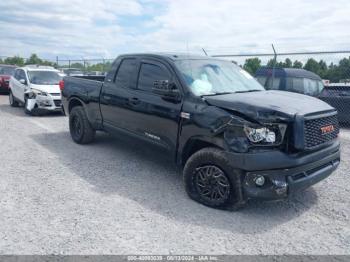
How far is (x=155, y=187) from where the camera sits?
4.93 m

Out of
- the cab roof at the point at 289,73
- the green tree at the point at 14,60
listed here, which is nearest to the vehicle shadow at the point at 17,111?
the cab roof at the point at 289,73

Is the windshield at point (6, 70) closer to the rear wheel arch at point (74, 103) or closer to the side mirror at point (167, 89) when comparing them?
the rear wheel arch at point (74, 103)

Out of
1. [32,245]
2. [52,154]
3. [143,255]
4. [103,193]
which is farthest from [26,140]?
[143,255]

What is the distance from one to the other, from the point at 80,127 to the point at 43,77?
562 cm

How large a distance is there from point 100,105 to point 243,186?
139 inches

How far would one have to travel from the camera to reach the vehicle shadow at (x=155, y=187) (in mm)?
3990

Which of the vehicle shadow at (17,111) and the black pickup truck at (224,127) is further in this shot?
the vehicle shadow at (17,111)

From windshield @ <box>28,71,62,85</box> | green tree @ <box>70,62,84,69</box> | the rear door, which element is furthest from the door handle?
green tree @ <box>70,62,84,69</box>

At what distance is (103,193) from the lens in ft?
15.2

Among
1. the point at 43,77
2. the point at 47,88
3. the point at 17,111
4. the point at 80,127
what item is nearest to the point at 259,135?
the point at 80,127

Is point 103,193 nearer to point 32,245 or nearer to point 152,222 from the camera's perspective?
point 152,222

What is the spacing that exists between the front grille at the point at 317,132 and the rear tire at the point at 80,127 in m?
4.50

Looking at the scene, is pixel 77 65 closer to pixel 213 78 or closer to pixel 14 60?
pixel 14 60

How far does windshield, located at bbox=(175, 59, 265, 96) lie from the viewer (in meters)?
4.71
